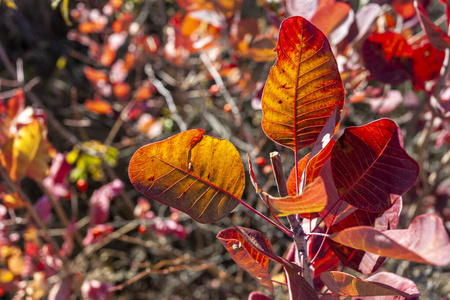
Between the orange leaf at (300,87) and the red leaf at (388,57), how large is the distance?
0.33 meters

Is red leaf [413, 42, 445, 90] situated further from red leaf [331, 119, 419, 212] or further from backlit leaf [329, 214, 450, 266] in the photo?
backlit leaf [329, 214, 450, 266]

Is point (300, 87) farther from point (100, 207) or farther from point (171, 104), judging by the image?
point (100, 207)

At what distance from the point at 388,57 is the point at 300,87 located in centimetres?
38

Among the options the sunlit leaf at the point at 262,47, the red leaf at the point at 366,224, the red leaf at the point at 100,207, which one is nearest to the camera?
the red leaf at the point at 366,224

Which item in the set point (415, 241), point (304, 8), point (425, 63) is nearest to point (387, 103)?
point (425, 63)

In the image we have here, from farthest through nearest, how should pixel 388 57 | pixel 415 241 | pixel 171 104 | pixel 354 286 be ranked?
pixel 171 104 → pixel 388 57 → pixel 354 286 → pixel 415 241

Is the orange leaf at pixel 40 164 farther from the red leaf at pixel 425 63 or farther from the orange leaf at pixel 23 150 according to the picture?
the red leaf at pixel 425 63

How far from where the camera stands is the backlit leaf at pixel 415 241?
0.32m

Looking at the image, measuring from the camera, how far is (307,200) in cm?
37

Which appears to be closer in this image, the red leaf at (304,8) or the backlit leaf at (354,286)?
the backlit leaf at (354,286)

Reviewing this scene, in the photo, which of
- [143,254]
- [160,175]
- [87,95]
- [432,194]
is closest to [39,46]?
[87,95]

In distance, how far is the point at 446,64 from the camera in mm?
726

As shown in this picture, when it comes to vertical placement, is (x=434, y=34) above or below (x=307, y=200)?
above

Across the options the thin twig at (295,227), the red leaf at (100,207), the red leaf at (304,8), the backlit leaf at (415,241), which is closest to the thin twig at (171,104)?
the red leaf at (100,207)
